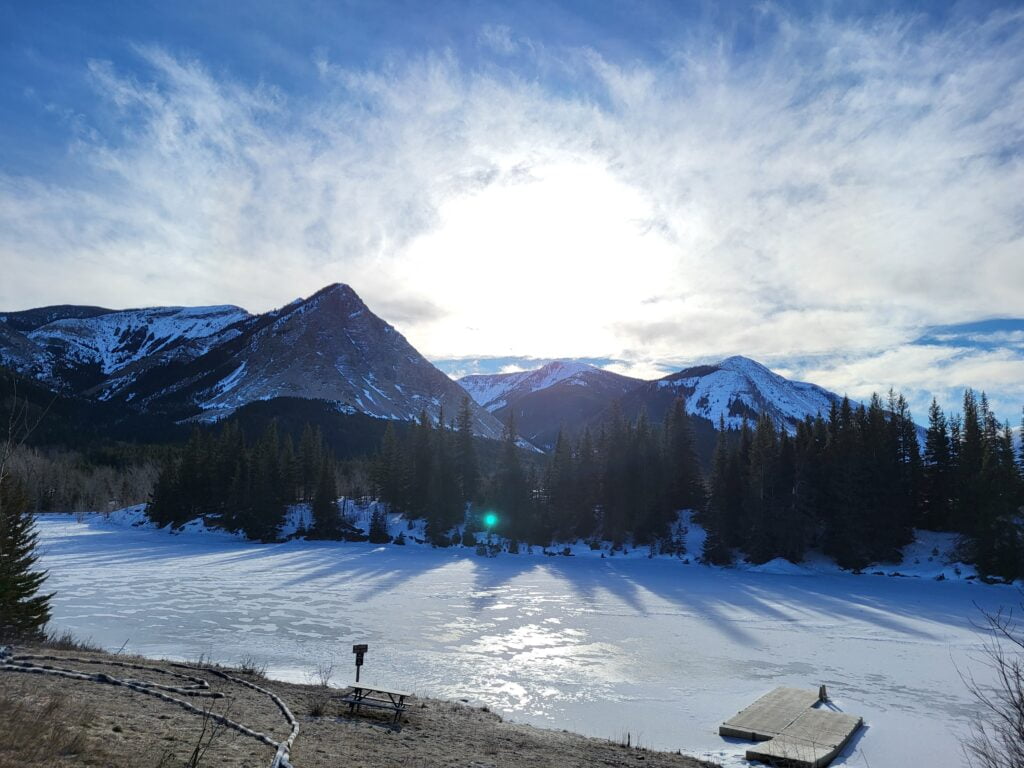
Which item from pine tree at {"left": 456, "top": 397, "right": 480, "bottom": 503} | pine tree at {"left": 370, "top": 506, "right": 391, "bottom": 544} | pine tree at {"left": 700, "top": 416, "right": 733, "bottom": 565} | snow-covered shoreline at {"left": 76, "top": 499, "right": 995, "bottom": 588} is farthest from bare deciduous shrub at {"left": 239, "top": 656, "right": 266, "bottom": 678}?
pine tree at {"left": 456, "top": 397, "right": 480, "bottom": 503}

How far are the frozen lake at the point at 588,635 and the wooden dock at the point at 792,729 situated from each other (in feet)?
1.42

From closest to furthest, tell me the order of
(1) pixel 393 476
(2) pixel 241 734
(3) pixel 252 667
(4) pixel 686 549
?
(2) pixel 241 734 → (3) pixel 252 667 → (4) pixel 686 549 → (1) pixel 393 476

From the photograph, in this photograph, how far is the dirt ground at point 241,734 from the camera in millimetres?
8258

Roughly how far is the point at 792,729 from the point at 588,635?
37.9 ft

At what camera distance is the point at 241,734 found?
10.4 m

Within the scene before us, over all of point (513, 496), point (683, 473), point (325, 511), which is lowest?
point (325, 511)

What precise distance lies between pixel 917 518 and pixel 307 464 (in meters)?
70.7

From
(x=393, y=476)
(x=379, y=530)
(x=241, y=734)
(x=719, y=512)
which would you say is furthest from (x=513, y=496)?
(x=241, y=734)

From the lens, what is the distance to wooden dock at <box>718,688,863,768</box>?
12.3 meters

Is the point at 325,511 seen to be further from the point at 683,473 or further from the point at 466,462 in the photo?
the point at 683,473

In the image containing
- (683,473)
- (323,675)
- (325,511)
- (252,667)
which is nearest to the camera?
(252,667)

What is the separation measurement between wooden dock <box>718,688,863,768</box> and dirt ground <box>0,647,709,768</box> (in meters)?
1.98

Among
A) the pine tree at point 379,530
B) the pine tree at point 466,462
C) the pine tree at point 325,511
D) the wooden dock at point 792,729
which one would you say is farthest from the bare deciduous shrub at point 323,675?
the pine tree at point 466,462

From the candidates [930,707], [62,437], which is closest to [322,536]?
[930,707]
